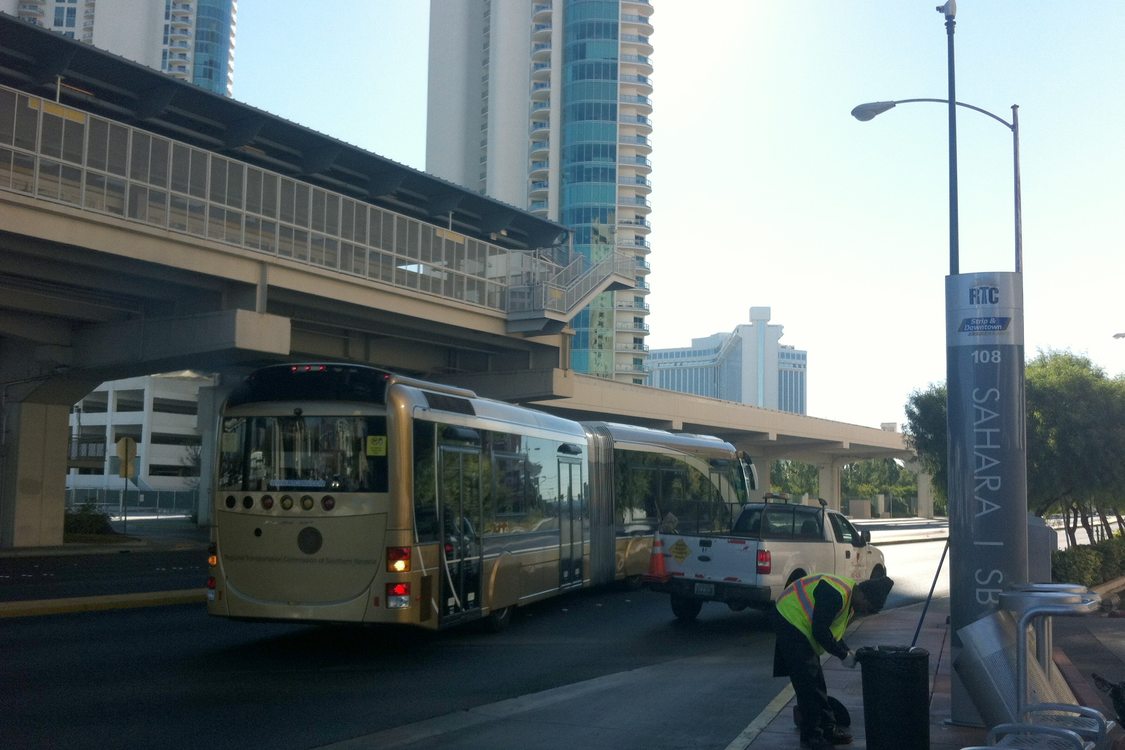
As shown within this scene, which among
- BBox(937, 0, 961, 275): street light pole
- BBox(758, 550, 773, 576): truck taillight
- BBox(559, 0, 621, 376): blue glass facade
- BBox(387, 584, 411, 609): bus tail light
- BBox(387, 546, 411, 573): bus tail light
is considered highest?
BBox(559, 0, 621, 376): blue glass facade

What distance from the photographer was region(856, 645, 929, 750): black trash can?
729 centimetres

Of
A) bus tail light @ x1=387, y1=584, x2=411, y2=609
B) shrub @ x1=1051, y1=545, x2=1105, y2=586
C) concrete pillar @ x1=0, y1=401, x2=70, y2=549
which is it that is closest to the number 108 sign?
bus tail light @ x1=387, y1=584, x2=411, y2=609

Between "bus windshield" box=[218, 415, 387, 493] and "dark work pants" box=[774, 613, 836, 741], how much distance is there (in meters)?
5.13

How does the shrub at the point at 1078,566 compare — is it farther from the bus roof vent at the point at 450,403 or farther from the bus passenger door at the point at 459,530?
the bus roof vent at the point at 450,403

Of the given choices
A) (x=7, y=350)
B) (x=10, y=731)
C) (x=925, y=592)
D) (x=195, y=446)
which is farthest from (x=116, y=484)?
(x=10, y=731)

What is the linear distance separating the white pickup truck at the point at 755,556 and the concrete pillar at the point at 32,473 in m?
24.1

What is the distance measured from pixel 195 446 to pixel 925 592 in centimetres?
8348

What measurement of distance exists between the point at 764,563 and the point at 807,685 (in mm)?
6586

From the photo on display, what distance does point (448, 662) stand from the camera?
40.5 ft

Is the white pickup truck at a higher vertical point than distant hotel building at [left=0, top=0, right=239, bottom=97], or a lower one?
lower

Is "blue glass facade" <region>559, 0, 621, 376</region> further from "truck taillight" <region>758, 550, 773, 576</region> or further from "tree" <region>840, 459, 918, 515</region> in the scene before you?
"truck taillight" <region>758, 550, 773, 576</region>

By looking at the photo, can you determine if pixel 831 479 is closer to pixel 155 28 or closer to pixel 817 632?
pixel 817 632

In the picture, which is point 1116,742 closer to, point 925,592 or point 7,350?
point 925,592

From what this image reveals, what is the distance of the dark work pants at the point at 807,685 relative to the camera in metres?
8.09
